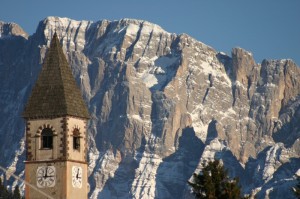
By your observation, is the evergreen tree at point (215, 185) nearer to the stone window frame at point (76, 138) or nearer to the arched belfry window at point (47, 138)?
the stone window frame at point (76, 138)

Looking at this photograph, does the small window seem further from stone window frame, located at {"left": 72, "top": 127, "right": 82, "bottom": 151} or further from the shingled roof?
the shingled roof

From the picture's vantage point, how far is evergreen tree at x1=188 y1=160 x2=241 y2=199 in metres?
81.5

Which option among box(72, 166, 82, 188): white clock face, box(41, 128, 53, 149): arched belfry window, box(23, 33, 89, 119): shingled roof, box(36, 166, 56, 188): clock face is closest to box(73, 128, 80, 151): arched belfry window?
box(23, 33, 89, 119): shingled roof

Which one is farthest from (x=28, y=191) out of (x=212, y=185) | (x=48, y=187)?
(x=212, y=185)

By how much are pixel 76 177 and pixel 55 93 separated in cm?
556

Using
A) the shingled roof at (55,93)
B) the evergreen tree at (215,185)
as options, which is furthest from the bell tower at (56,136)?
the evergreen tree at (215,185)

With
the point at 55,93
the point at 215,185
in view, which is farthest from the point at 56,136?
the point at 215,185

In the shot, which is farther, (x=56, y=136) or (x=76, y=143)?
(x=76, y=143)

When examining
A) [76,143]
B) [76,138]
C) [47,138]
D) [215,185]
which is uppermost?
[76,138]

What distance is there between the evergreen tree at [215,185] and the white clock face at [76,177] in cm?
756

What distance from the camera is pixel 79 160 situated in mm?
80875

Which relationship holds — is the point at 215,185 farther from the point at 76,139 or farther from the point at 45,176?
the point at 45,176

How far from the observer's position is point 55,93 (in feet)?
268

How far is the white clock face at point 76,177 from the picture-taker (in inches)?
3152
